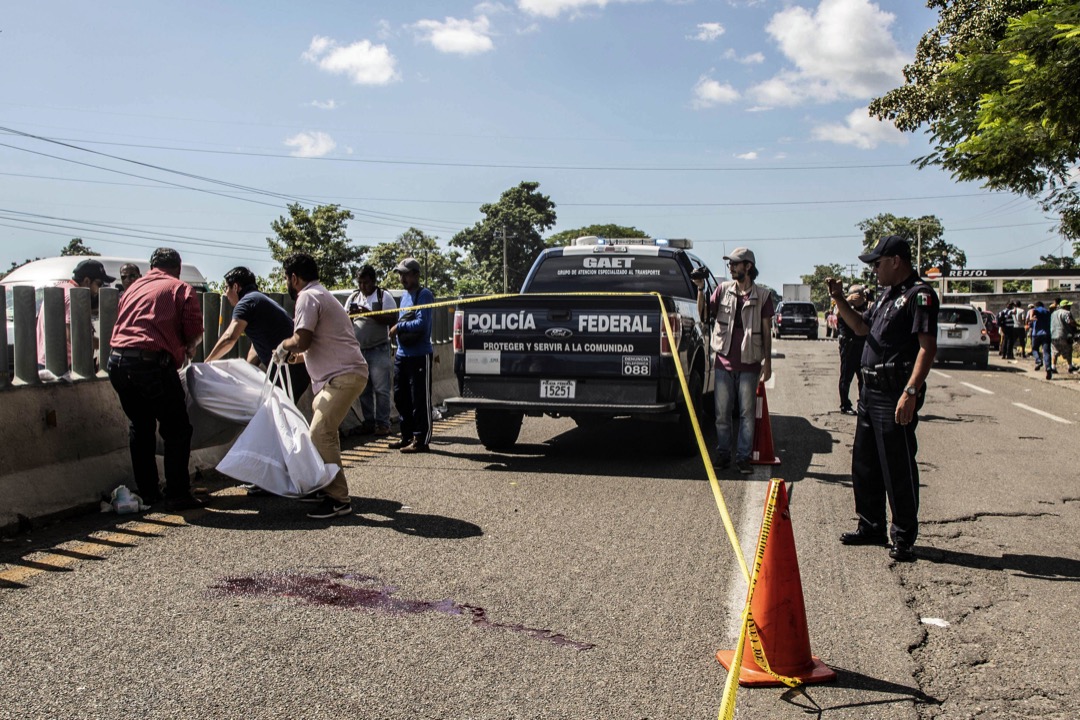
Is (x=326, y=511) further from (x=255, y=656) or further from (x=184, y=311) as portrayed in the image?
(x=255, y=656)

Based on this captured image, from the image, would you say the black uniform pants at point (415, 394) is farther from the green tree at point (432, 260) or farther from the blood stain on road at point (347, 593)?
the green tree at point (432, 260)

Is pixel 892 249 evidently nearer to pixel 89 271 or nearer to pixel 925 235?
pixel 89 271

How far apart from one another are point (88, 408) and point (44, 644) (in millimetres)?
3271

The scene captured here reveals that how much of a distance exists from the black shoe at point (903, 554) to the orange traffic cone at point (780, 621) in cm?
184

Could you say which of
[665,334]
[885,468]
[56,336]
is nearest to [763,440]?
[665,334]

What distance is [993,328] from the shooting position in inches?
1310

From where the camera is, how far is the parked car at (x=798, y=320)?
42719mm

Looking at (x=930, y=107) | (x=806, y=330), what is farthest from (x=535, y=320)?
(x=806, y=330)

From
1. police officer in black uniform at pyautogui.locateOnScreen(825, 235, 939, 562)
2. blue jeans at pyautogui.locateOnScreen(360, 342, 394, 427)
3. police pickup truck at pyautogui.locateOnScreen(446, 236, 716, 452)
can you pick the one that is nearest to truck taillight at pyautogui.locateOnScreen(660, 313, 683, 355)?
police pickup truck at pyautogui.locateOnScreen(446, 236, 716, 452)

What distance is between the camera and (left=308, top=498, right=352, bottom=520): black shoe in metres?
6.32

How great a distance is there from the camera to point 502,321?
28.0 feet

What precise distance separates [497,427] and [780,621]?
5716 millimetres

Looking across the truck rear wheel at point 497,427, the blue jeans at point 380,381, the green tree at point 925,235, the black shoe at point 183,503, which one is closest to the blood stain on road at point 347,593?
the black shoe at point 183,503

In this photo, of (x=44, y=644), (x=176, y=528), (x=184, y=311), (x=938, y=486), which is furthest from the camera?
(x=938, y=486)
